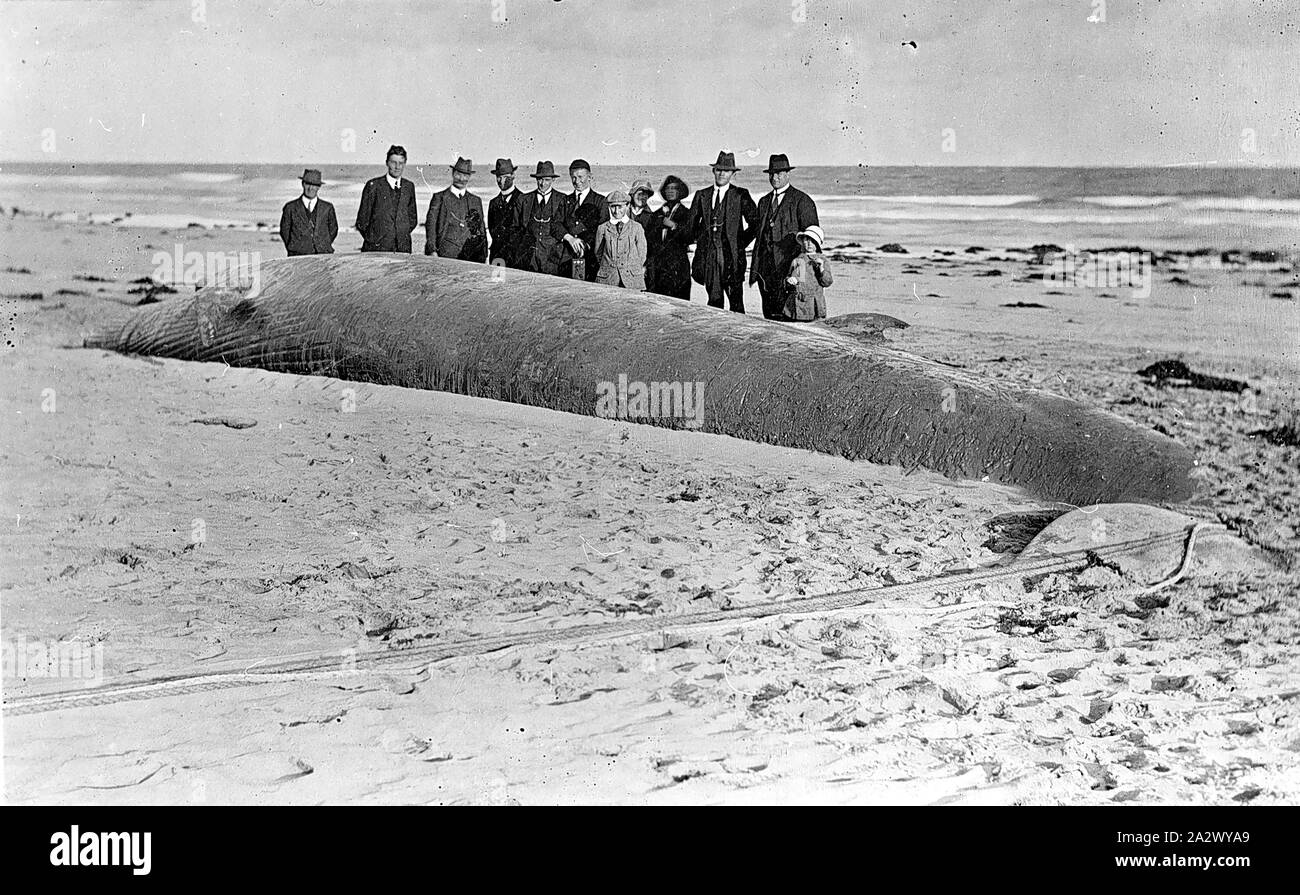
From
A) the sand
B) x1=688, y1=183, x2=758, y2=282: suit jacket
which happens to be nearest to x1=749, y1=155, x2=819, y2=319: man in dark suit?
x1=688, y1=183, x2=758, y2=282: suit jacket

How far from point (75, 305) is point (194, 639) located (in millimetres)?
5956

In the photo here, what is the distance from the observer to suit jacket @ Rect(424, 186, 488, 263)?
777cm

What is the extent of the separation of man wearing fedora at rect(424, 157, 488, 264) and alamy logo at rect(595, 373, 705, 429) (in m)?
2.36

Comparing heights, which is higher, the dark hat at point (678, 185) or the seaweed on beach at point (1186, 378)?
the dark hat at point (678, 185)

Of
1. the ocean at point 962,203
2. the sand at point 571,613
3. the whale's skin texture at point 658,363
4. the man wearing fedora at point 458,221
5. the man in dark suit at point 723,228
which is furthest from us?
the ocean at point 962,203

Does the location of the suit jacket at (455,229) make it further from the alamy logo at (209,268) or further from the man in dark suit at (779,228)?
the man in dark suit at (779,228)

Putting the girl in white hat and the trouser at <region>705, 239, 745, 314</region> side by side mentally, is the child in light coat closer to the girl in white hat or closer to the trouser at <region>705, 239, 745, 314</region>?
the trouser at <region>705, 239, 745, 314</region>

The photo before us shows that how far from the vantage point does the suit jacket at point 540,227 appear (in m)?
7.79

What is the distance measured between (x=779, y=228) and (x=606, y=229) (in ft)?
3.65

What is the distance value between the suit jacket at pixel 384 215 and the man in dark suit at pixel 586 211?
1136mm

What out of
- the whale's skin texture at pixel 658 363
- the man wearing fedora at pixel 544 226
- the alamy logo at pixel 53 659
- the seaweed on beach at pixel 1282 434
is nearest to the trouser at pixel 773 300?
the whale's skin texture at pixel 658 363

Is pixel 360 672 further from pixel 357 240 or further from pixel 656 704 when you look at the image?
pixel 357 240

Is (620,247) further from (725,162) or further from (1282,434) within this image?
(1282,434)

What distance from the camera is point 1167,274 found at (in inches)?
426
